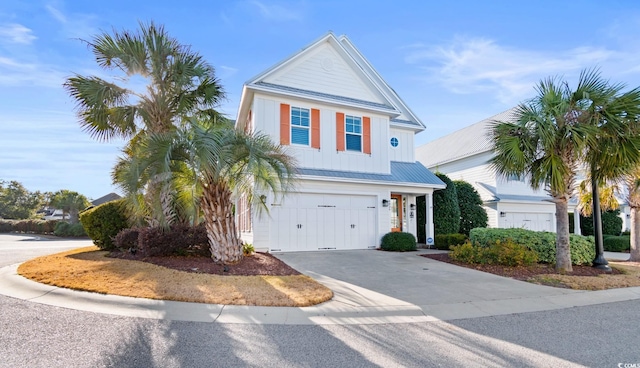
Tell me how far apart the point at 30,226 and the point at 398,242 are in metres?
35.0

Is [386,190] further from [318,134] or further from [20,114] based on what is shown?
[20,114]

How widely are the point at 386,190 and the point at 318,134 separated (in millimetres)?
3730

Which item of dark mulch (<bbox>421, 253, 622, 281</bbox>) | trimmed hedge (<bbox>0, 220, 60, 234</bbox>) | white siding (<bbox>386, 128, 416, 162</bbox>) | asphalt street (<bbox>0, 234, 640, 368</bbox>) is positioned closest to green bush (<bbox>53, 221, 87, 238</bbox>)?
trimmed hedge (<bbox>0, 220, 60, 234</bbox>)

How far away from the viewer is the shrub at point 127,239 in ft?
35.1

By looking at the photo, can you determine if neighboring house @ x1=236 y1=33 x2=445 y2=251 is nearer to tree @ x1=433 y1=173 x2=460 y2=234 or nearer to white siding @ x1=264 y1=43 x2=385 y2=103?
white siding @ x1=264 y1=43 x2=385 y2=103

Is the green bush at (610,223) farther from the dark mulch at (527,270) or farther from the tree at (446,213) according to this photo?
the dark mulch at (527,270)

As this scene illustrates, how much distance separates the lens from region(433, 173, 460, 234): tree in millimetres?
16625

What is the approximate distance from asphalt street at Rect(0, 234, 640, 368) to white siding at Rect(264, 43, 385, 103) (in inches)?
419

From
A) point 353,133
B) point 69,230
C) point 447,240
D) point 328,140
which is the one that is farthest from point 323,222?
point 69,230

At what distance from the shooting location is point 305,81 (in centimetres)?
1420

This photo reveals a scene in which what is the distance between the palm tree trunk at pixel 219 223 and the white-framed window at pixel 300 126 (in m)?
5.04

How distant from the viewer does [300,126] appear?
13.6 meters

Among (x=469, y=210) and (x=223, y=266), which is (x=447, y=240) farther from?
(x=223, y=266)

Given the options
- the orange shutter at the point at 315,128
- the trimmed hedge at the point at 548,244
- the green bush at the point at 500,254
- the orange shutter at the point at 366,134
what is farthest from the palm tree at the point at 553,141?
the orange shutter at the point at 315,128
